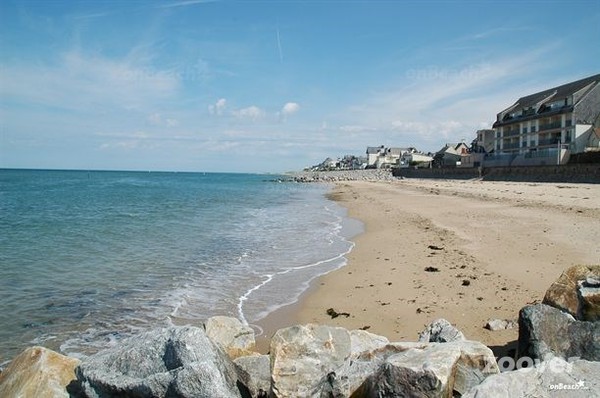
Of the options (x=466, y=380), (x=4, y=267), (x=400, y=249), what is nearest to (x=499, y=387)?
(x=466, y=380)

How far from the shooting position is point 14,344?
7.44 metres

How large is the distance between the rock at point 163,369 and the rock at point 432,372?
1348 millimetres

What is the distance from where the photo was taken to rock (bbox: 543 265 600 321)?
5371mm

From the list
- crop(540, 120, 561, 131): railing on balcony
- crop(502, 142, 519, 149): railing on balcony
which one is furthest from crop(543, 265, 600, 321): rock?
crop(502, 142, 519, 149): railing on balcony

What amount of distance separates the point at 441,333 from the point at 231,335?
283 cm

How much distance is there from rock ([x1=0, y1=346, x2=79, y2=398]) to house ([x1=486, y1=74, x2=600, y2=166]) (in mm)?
52277

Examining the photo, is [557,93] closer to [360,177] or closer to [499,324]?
[360,177]

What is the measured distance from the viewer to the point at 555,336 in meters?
4.89

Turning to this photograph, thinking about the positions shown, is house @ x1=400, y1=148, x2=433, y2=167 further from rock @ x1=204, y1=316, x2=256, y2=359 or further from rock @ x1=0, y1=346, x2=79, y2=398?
rock @ x1=0, y1=346, x2=79, y2=398

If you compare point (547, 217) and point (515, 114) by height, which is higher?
point (515, 114)

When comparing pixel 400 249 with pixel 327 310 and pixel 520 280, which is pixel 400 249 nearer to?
pixel 520 280

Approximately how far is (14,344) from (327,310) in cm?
582

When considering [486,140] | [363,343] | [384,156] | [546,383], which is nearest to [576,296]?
[546,383]

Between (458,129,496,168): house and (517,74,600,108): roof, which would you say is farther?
(458,129,496,168): house
